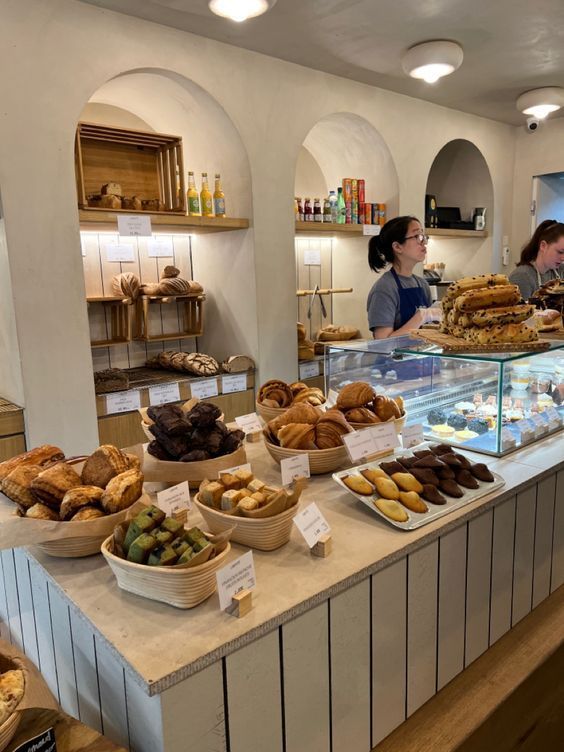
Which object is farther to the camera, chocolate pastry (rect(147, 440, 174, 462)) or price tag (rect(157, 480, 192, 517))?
chocolate pastry (rect(147, 440, 174, 462))

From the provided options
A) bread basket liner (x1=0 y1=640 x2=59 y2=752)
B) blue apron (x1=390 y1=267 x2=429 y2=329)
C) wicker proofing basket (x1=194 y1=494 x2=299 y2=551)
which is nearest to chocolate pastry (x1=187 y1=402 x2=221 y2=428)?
wicker proofing basket (x1=194 y1=494 x2=299 y2=551)

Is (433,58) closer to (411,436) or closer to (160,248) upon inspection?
(160,248)

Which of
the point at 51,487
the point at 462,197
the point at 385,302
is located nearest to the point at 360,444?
the point at 51,487

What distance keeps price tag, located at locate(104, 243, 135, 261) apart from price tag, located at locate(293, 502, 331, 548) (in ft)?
8.53

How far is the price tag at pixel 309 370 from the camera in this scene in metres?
3.80

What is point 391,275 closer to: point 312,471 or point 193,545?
point 312,471

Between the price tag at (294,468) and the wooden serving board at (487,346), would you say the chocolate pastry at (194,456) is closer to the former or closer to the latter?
the price tag at (294,468)

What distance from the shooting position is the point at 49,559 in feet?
3.91

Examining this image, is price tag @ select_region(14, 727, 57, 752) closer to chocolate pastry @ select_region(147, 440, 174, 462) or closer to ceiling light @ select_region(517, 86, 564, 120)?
chocolate pastry @ select_region(147, 440, 174, 462)

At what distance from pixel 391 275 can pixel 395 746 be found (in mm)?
2126

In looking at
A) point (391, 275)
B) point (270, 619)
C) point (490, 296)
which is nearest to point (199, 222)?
point (391, 275)

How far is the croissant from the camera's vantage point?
65.7 inches

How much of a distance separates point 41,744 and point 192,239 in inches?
128

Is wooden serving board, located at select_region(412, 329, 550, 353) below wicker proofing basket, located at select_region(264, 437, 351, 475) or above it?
above
